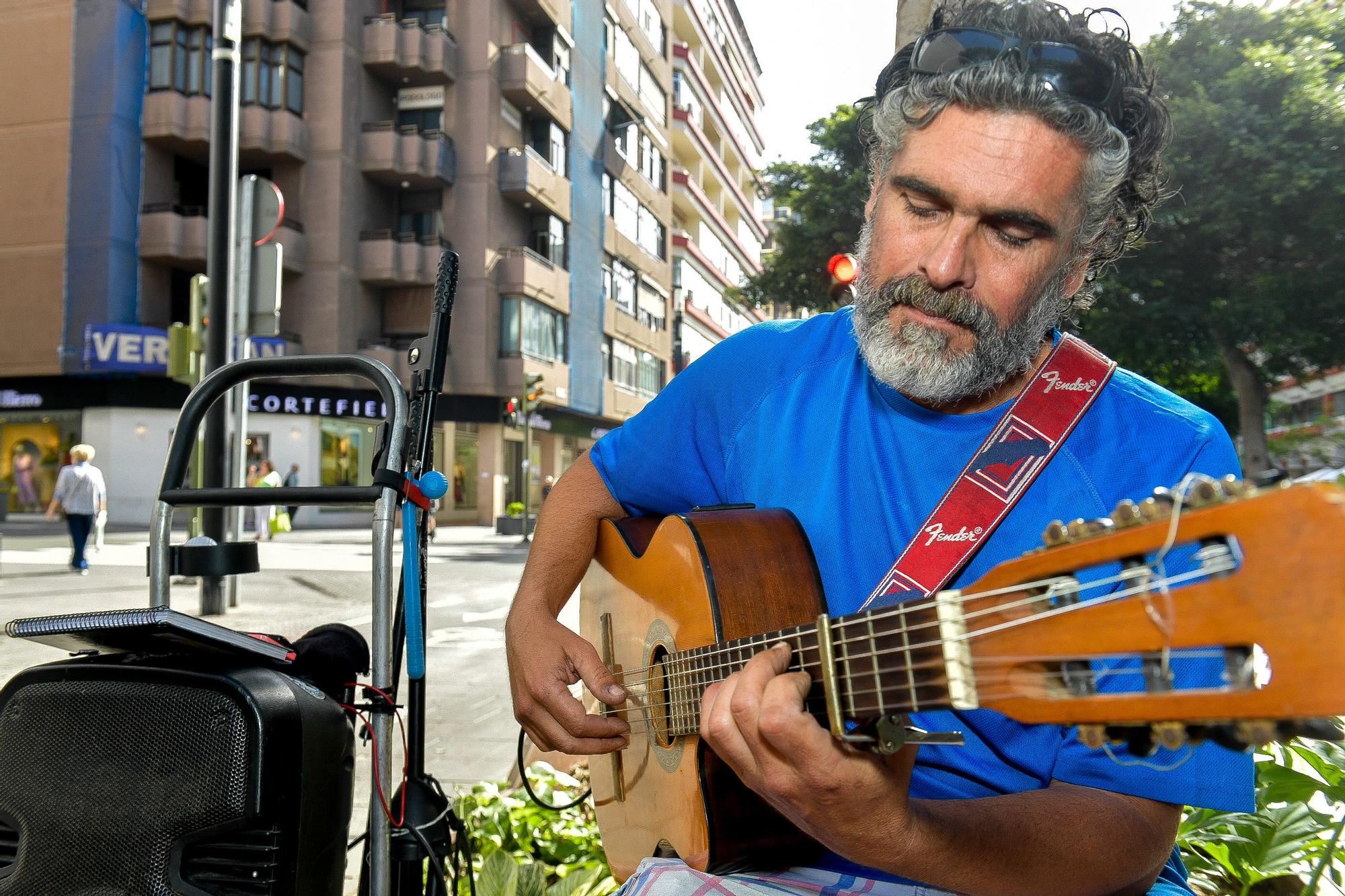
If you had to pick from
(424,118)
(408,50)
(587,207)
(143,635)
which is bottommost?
(143,635)

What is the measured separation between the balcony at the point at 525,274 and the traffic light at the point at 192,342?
21.1 m

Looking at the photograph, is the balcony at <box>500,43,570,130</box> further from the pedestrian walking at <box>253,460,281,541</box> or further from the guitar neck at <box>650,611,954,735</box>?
the guitar neck at <box>650,611,954,735</box>

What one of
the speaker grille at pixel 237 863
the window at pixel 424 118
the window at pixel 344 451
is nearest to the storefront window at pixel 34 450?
the window at pixel 344 451

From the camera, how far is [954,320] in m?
1.84

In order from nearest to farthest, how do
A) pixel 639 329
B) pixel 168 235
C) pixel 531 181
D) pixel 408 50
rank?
pixel 168 235 → pixel 408 50 → pixel 531 181 → pixel 639 329

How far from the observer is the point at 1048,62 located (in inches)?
74.2

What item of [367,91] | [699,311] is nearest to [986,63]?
[367,91]

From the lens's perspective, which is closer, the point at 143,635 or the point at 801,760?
the point at 801,760

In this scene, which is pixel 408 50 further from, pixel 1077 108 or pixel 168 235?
pixel 1077 108

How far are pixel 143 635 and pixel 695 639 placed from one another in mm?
929

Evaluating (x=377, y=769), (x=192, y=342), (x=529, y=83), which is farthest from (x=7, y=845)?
(x=529, y=83)

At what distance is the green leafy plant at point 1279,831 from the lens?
216 centimetres

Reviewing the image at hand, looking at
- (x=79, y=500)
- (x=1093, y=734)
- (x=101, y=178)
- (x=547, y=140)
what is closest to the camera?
(x=1093, y=734)

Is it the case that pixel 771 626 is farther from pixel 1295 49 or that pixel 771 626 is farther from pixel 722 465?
pixel 1295 49
